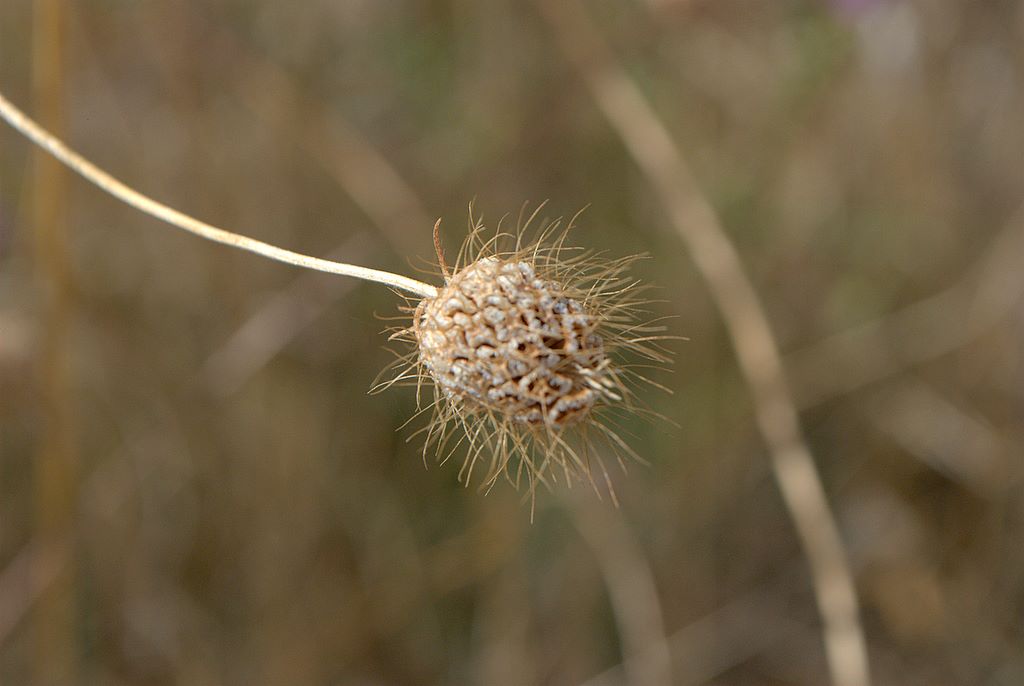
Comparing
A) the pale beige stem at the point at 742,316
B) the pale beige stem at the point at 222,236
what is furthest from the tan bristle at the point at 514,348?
the pale beige stem at the point at 742,316

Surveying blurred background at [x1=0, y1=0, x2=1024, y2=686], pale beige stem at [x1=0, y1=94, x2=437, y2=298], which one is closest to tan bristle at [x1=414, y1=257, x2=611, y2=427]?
pale beige stem at [x1=0, y1=94, x2=437, y2=298]

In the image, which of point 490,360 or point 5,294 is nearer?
point 490,360

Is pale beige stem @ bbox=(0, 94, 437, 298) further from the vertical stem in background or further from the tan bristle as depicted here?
the vertical stem in background

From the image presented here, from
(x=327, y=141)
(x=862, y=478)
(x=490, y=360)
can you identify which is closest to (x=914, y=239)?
(x=862, y=478)

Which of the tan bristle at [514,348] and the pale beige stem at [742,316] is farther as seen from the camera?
the pale beige stem at [742,316]

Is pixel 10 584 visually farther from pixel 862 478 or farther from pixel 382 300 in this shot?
pixel 862 478

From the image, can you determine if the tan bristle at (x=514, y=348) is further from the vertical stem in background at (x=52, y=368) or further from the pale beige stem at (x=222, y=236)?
the vertical stem in background at (x=52, y=368)
